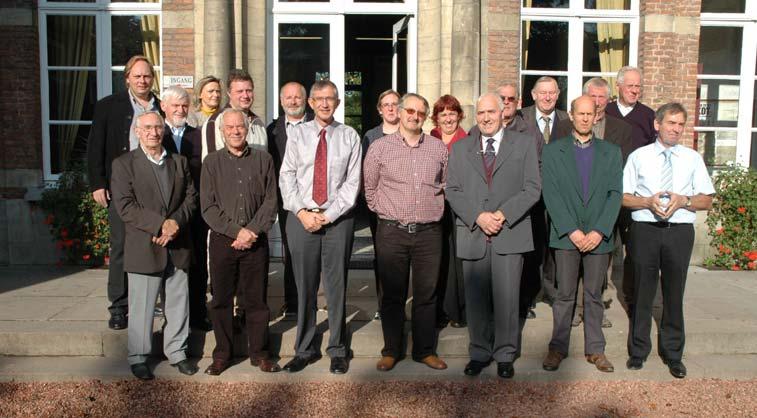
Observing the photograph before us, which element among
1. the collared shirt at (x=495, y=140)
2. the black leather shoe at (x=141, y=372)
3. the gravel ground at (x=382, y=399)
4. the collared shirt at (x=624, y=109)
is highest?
the collared shirt at (x=624, y=109)

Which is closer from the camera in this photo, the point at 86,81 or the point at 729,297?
the point at 729,297

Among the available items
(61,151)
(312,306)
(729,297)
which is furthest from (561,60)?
(61,151)

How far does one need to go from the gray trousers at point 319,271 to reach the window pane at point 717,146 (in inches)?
258

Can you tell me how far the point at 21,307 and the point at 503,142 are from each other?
460 centimetres

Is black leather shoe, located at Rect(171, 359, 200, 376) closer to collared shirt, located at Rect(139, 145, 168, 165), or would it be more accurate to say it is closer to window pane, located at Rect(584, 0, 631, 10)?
collared shirt, located at Rect(139, 145, 168, 165)

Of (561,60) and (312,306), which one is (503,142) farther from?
(561,60)

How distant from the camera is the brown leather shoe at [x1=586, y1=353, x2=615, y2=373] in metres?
5.18

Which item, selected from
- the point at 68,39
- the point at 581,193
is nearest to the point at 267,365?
the point at 581,193

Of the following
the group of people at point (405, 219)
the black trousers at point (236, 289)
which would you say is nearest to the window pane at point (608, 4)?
the group of people at point (405, 219)

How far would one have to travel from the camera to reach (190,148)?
5363 mm

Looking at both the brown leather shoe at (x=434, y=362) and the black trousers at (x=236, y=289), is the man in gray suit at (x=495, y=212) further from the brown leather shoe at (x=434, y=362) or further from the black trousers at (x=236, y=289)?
the black trousers at (x=236, y=289)

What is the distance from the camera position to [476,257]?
501 centimetres

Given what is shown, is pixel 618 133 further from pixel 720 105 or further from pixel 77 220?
pixel 77 220

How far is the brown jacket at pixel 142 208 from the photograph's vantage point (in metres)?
4.81
